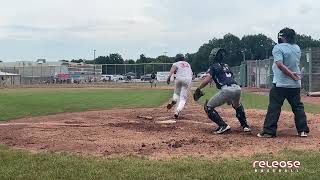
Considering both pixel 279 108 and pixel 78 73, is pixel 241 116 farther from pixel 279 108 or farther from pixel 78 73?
pixel 78 73

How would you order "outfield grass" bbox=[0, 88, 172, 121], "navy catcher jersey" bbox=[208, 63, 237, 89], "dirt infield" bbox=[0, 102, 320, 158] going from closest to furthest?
"dirt infield" bbox=[0, 102, 320, 158] → "navy catcher jersey" bbox=[208, 63, 237, 89] → "outfield grass" bbox=[0, 88, 172, 121]

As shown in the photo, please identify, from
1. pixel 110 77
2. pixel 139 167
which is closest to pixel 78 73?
pixel 110 77

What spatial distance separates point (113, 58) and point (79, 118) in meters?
129

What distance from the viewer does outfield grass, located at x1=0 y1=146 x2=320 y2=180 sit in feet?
19.2

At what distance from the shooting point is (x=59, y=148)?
8.10 metres

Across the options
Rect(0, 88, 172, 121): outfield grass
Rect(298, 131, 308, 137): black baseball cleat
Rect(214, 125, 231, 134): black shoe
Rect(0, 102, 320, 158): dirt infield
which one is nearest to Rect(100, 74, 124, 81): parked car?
Rect(0, 88, 172, 121): outfield grass

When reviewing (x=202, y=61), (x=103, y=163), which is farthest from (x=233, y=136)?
(x=202, y=61)

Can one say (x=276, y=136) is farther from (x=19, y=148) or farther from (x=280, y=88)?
(x=19, y=148)

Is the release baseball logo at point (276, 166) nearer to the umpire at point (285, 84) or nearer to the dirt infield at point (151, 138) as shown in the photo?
the dirt infield at point (151, 138)

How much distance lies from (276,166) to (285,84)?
3.14 m

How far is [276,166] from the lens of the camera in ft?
20.4

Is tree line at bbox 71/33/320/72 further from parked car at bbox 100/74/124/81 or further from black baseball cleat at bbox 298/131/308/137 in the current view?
black baseball cleat at bbox 298/131/308/137

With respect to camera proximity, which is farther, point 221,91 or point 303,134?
point 221,91

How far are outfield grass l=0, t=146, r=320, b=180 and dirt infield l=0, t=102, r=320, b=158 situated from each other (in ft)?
1.88
